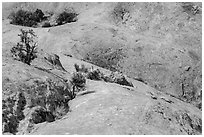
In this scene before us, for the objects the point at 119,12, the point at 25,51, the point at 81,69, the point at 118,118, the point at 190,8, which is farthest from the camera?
the point at 119,12

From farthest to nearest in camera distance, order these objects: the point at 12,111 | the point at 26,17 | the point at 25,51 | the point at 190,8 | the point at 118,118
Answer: the point at 26,17 < the point at 190,8 < the point at 25,51 < the point at 12,111 < the point at 118,118

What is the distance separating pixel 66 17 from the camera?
6662 centimetres

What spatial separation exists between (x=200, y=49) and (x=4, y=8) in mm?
38576

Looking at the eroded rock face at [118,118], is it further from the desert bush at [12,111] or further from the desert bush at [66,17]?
the desert bush at [66,17]

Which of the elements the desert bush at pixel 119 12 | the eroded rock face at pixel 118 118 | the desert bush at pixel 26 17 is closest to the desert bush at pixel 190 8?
the desert bush at pixel 119 12

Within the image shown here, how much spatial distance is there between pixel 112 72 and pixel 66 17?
29344 millimetres

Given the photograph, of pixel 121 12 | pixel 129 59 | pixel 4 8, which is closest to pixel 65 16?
pixel 121 12

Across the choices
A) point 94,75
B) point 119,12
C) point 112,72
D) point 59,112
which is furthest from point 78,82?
point 119,12

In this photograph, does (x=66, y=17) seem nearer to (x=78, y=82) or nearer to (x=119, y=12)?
(x=119, y=12)

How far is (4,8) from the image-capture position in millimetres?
74688

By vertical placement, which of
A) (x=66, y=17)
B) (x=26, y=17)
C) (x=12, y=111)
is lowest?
(x=26, y=17)

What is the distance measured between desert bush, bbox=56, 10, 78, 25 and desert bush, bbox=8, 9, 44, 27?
3.73 meters

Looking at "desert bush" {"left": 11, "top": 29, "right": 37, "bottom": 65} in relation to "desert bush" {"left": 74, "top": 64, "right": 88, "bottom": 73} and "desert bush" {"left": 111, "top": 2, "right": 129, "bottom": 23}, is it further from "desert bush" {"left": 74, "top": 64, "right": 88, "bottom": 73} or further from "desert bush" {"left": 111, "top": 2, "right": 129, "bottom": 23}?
"desert bush" {"left": 111, "top": 2, "right": 129, "bottom": 23}

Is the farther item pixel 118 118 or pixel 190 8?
pixel 190 8
